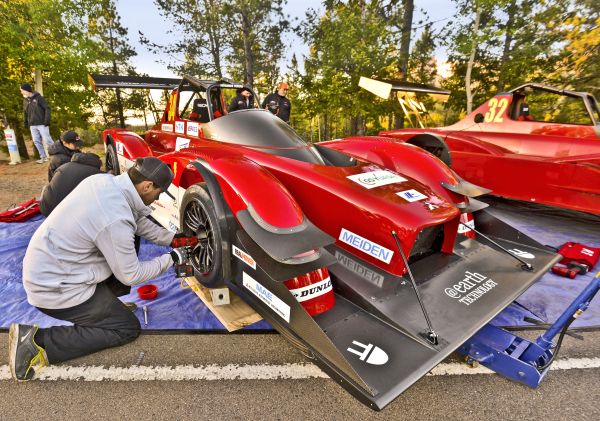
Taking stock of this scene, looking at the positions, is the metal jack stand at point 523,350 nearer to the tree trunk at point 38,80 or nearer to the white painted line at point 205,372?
the white painted line at point 205,372

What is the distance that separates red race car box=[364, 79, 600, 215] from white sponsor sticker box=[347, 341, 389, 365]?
3.66 m

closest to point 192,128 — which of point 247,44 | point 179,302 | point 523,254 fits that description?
point 179,302

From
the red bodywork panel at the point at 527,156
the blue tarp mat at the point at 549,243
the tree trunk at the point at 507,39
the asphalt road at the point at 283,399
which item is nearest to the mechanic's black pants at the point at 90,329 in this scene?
the asphalt road at the point at 283,399

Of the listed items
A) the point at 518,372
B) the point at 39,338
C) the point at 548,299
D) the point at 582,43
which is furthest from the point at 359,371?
the point at 582,43

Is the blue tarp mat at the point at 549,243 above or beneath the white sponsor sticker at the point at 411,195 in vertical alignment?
beneath

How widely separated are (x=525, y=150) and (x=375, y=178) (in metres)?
3.25

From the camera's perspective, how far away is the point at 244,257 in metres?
2.07

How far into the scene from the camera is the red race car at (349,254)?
1652 millimetres

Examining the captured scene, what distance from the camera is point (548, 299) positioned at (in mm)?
2680

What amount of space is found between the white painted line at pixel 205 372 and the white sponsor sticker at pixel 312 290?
52 cm

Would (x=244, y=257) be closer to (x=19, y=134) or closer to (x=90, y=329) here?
(x=90, y=329)

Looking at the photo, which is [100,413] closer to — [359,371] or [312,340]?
[312,340]

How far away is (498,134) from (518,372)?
4067 mm

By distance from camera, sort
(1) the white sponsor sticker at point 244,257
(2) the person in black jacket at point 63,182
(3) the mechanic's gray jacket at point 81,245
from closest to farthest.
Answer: (3) the mechanic's gray jacket at point 81,245 → (1) the white sponsor sticker at point 244,257 → (2) the person in black jacket at point 63,182
